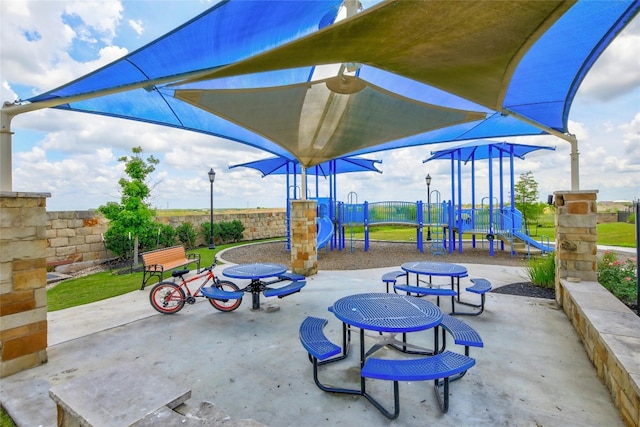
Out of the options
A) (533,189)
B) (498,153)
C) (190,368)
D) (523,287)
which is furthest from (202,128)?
(533,189)

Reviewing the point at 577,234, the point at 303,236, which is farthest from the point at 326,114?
the point at 577,234

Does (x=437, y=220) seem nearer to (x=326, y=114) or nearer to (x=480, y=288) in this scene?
(x=326, y=114)

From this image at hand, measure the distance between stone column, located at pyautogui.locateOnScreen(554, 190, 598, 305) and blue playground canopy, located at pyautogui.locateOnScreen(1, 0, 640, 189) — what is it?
1035mm

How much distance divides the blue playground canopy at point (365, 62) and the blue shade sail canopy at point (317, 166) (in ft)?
20.4

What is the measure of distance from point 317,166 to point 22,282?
11264 millimetres

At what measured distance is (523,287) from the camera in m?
6.09

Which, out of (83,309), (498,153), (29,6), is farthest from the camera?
(498,153)

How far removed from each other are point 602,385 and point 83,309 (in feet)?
22.4

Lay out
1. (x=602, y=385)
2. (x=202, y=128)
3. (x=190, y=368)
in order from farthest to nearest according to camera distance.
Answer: (x=202, y=128) → (x=190, y=368) → (x=602, y=385)

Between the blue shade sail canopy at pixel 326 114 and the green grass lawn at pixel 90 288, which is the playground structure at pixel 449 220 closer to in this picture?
the blue shade sail canopy at pixel 326 114

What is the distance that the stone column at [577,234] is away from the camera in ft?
14.7

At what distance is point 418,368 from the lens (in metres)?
2.24

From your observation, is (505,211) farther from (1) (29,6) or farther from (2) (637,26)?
(1) (29,6)

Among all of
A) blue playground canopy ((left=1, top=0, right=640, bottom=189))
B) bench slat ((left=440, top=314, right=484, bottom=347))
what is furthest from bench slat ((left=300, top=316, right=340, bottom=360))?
blue playground canopy ((left=1, top=0, right=640, bottom=189))
